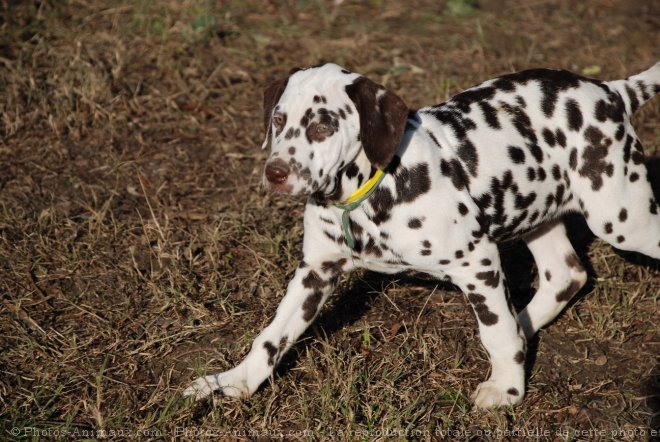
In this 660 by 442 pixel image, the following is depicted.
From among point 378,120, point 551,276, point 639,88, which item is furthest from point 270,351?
point 639,88

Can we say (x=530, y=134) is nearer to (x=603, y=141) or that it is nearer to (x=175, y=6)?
(x=603, y=141)

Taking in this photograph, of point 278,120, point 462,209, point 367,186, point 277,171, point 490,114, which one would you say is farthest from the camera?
point 490,114

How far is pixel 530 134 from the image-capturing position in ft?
15.6

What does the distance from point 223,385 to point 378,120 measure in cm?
166

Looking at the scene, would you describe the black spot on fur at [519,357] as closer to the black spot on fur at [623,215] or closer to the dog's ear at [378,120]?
the black spot on fur at [623,215]

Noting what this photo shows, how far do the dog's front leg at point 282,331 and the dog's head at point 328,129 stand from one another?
26.6 inches

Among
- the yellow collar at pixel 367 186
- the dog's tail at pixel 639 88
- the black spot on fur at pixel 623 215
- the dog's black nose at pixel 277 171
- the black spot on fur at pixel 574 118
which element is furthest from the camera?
the dog's tail at pixel 639 88

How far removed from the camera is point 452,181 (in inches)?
176

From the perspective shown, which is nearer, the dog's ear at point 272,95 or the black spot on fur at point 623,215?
the dog's ear at point 272,95

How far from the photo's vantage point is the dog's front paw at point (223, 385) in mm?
4582

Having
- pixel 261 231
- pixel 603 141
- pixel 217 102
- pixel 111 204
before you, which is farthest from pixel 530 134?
pixel 217 102

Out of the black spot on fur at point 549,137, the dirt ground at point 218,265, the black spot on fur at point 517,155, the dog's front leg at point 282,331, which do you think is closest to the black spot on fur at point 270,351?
the dog's front leg at point 282,331

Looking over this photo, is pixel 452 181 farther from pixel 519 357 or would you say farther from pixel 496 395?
pixel 496 395

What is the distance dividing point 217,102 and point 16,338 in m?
3.28
